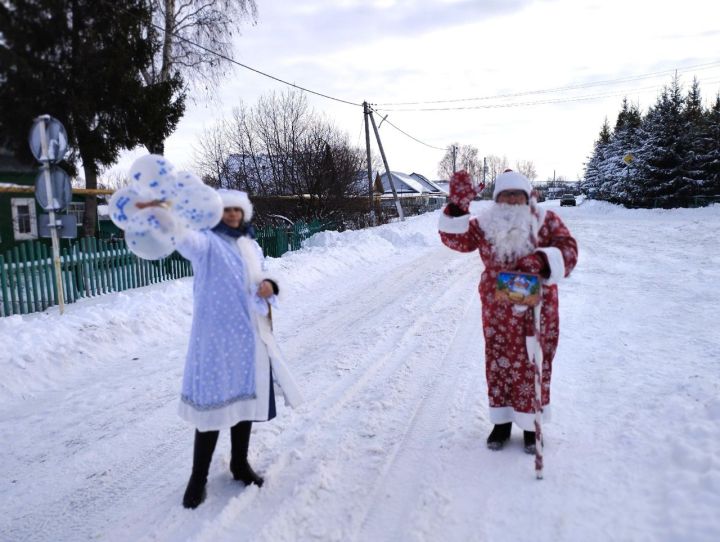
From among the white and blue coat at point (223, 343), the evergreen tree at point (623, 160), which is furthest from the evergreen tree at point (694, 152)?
the white and blue coat at point (223, 343)

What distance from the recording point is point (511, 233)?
297 cm

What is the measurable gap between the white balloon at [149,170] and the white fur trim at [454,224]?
5.41 feet

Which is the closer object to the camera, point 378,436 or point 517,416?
point 517,416

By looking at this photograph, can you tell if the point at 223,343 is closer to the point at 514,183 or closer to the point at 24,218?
the point at 514,183

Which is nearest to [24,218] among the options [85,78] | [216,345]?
[85,78]

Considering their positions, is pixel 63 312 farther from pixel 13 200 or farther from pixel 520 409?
pixel 13 200

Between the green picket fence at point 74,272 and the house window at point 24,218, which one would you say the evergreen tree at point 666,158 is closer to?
the green picket fence at point 74,272

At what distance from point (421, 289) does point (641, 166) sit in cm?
2800

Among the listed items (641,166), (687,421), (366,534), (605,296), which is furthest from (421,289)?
(641,166)

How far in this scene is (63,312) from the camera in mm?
6980

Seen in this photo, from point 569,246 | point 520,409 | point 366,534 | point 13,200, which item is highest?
point 13,200

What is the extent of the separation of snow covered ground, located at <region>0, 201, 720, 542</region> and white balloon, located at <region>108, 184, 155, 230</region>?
5.50ft

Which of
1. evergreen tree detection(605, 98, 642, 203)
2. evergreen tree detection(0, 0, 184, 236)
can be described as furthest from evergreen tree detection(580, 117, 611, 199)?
evergreen tree detection(0, 0, 184, 236)

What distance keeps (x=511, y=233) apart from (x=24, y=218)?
2005cm
